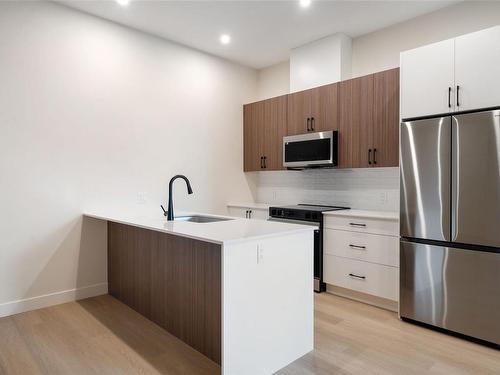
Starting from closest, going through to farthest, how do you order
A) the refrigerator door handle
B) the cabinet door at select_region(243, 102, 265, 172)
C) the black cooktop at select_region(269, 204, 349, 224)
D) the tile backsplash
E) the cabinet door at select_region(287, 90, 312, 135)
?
1. the refrigerator door handle
2. the black cooktop at select_region(269, 204, 349, 224)
3. the tile backsplash
4. the cabinet door at select_region(287, 90, 312, 135)
5. the cabinet door at select_region(243, 102, 265, 172)

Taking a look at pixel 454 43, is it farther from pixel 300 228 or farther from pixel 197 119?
pixel 197 119

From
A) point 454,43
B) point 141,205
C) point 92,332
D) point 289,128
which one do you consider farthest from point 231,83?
point 92,332

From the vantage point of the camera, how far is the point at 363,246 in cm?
319

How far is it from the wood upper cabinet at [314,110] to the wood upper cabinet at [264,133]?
0.47 ft

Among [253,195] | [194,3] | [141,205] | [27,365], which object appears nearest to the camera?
[27,365]

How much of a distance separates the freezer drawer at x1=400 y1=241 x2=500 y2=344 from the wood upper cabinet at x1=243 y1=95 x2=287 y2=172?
2.04 metres

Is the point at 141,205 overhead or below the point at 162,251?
overhead

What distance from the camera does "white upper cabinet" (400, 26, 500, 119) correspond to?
94.0 inches

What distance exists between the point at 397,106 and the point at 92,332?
3.28 m

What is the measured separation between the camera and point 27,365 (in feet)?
6.98

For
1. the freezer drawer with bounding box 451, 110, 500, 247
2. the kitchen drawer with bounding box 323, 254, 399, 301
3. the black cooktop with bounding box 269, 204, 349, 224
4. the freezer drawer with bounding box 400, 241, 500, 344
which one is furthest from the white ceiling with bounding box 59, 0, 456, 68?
the kitchen drawer with bounding box 323, 254, 399, 301

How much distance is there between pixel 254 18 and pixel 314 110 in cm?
118

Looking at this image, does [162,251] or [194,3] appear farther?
[194,3]

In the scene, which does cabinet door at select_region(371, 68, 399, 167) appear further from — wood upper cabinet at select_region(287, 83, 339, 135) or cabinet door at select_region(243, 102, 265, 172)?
cabinet door at select_region(243, 102, 265, 172)
